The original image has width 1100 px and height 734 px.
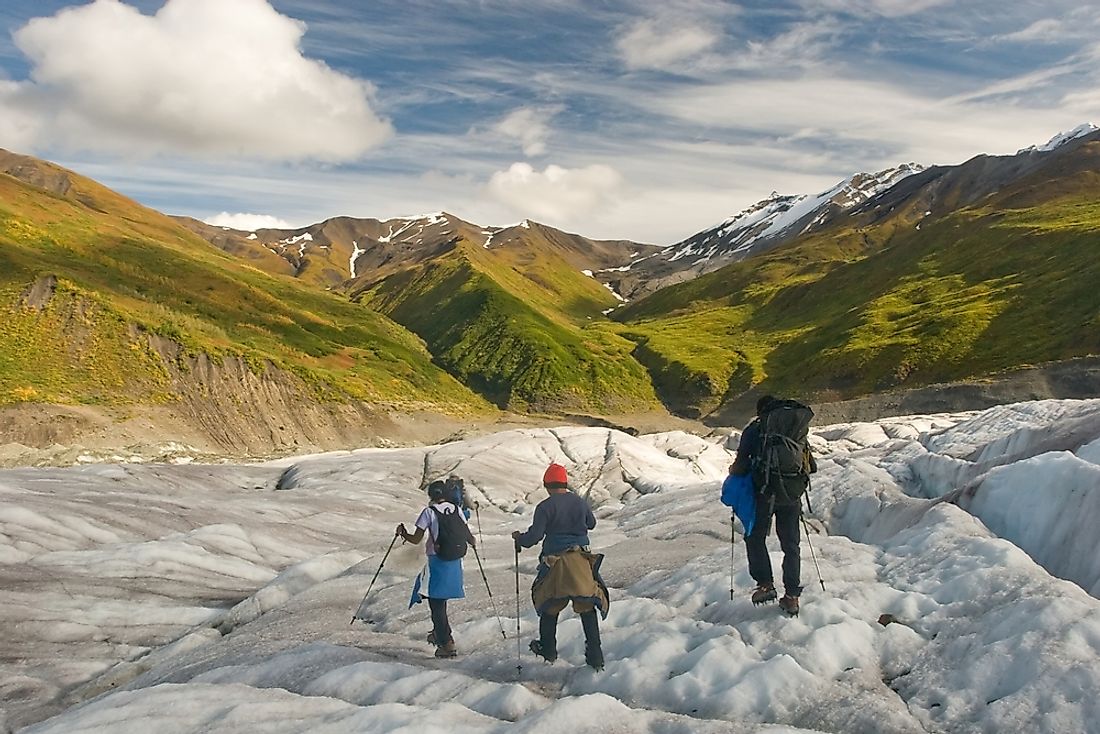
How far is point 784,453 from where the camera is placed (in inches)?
459

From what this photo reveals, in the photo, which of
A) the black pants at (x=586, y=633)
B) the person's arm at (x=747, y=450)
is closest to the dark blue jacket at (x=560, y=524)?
the black pants at (x=586, y=633)

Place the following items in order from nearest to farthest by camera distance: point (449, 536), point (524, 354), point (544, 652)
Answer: point (544, 652) < point (449, 536) < point (524, 354)

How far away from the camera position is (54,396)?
243 feet

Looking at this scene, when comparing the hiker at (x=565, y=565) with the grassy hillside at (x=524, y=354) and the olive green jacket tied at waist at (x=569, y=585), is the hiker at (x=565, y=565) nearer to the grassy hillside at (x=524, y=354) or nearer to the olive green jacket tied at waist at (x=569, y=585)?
the olive green jacket tied at waist at (x=569, y=585)

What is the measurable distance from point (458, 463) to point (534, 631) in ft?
131

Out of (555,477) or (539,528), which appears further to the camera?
(555,477)

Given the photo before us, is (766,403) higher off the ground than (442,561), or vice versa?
(766,403)

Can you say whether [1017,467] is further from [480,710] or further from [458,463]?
[458,463]

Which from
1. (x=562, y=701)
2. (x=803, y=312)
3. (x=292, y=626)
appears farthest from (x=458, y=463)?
(x=803, y=312)

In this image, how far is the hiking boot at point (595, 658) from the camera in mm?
11328

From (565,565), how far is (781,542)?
3.78 m

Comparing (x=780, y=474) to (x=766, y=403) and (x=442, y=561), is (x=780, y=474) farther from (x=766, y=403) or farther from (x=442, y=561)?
(x=442, y=561)

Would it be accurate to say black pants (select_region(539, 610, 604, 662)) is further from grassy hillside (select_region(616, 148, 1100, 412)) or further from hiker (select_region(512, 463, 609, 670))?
grassy hillside (select_region(616, 148, 1100, 412))

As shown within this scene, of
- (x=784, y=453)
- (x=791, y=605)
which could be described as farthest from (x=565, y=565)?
(x=784, y=453)
